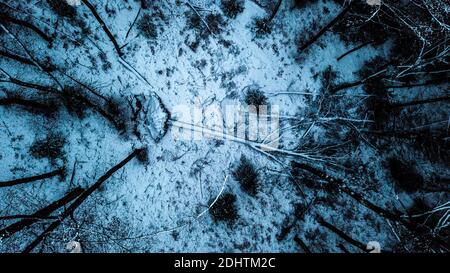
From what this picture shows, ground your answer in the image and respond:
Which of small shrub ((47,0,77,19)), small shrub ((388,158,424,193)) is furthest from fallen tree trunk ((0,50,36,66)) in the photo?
small shrub ((388,158,424,193))

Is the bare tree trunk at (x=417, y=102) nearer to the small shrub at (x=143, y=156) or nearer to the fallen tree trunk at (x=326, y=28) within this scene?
the fallen tree trunk at (x=326, y=28)

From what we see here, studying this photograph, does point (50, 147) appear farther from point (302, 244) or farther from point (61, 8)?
point (302, 244)

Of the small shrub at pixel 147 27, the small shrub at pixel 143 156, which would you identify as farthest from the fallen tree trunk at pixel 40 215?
the small shrub at pixel 147 27

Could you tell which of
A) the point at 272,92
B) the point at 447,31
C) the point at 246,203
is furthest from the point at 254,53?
the point at 447,31

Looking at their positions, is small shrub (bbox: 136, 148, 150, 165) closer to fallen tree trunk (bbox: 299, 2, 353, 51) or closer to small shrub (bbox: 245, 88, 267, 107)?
small shrub (bbox: 245, 88, 267, 107)

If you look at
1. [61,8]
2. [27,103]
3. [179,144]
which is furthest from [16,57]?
[179,144]
